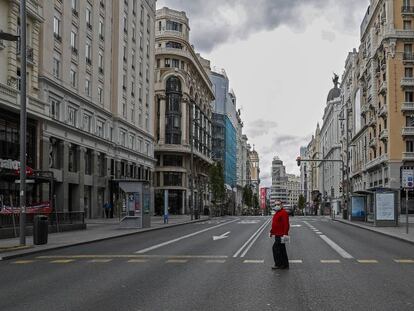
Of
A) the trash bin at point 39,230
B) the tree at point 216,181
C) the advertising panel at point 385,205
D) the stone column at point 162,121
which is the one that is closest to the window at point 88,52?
the advertising panel at point 385,205

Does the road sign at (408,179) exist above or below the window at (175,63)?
below

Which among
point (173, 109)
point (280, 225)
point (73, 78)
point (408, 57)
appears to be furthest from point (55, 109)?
point (408, 57)

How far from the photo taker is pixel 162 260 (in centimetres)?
1580

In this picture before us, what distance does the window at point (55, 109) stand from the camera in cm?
4356

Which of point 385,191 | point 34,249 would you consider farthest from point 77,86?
point 34,249

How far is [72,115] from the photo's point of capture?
157 ft

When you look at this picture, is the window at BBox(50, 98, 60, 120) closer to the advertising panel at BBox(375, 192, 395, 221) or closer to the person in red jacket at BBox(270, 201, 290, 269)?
the advertising panel at BBox(375, 192, 395, 221)

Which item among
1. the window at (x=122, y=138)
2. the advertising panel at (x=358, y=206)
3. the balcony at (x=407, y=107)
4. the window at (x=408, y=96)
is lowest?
the advertising panel at (x=358, y=206)

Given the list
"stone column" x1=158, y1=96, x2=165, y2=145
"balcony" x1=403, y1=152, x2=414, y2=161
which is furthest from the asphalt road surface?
"stone column" x1=158, y1=96, x2=165, y2=145

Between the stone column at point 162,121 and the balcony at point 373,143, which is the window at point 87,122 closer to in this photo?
the stone column at point 162,121

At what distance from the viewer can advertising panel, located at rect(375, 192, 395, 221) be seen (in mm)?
36031

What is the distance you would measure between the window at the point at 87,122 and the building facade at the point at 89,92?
9 centimetres

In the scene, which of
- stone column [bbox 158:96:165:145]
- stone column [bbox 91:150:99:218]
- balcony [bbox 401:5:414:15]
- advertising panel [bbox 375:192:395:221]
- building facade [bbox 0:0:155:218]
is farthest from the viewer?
stone column [bbox 158:96:165:145]

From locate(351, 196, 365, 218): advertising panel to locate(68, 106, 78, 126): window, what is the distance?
80.1 feet
